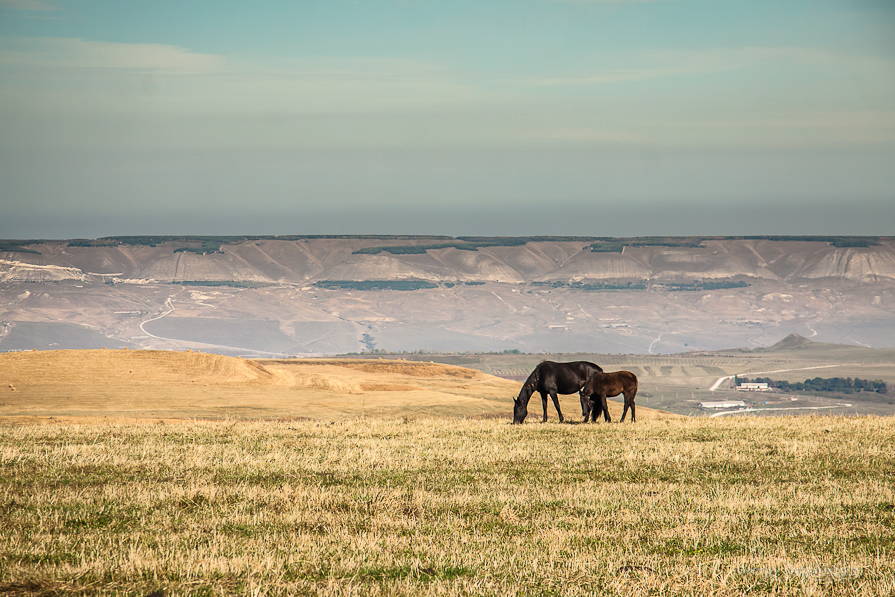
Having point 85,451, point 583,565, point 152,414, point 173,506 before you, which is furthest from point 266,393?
point 583,565

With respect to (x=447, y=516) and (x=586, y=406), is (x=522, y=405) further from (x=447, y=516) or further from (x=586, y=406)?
(x=447, y=516)

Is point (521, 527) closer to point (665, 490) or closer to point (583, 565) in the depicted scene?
point (583, 565)

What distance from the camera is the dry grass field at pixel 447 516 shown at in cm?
944

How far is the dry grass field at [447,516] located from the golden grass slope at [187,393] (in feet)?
80.7

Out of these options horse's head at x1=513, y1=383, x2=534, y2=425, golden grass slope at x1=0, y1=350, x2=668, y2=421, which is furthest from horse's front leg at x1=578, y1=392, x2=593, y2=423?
golden grass slope at x1=0, y1=350, x2=668, y2=421

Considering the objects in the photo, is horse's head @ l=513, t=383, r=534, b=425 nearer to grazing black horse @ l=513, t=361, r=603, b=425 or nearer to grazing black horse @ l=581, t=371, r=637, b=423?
grazing black horse @ l=513, t=361, r=603, b=425

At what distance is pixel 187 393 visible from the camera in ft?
173

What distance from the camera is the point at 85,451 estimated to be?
18.9m

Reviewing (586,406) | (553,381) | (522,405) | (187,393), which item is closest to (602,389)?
(586,406)

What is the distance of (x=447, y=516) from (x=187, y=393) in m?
43.1

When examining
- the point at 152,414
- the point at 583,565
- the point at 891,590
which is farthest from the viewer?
the point at 152,414

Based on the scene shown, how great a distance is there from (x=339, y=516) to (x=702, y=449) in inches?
405

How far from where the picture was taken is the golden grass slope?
149 ft

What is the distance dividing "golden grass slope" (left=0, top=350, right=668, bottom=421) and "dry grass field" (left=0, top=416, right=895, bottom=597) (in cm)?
2460
